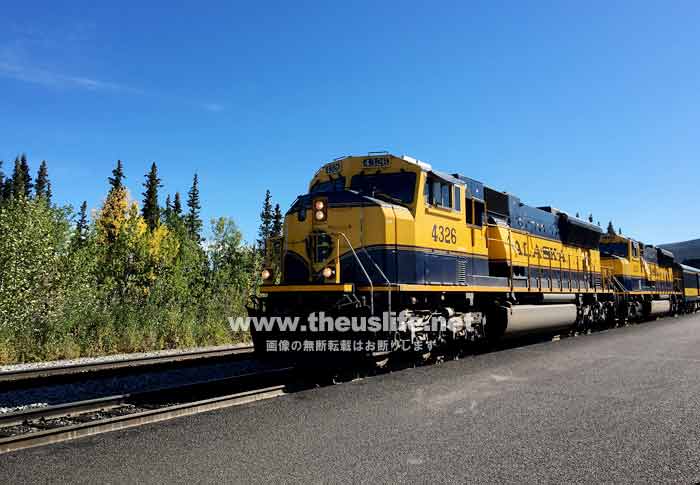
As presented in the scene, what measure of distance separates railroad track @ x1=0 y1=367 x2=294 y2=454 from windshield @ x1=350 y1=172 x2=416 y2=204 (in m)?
3.95

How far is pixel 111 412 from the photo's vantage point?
6602 mm

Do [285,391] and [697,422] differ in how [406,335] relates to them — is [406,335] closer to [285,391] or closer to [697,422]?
[285,391]

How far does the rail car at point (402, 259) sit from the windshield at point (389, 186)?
2 centimetres

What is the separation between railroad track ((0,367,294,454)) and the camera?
548 cm

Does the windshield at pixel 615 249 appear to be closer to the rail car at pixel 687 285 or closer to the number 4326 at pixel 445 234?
the rail car at pixel 687 285

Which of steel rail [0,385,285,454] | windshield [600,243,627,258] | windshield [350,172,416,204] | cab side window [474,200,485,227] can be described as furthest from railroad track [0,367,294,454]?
windshield [600,243,627,258]

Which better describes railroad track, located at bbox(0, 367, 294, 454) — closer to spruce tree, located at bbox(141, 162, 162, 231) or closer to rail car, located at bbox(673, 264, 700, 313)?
rail car, located at bbox(673, 264, 700, 313)

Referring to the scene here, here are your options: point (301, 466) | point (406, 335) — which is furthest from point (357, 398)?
point (301, 466)

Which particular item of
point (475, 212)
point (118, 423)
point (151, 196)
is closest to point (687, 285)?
point (475, 212)

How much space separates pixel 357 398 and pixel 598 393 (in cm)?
354

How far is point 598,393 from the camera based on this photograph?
24.2ft

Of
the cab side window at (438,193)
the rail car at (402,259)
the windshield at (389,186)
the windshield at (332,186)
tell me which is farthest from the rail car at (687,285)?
the windshield at (332,186)

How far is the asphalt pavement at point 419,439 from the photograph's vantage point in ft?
14.0

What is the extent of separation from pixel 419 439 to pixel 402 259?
4.05 m
